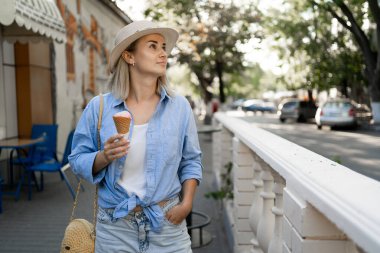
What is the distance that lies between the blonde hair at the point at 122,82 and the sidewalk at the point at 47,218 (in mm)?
2920

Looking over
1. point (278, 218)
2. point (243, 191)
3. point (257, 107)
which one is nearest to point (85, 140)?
point (278, 218)

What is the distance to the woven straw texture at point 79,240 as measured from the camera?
2.21 metres

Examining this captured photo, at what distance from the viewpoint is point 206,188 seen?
8359 millimetres

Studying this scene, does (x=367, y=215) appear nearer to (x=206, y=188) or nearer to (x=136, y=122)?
(x=136, y=122)

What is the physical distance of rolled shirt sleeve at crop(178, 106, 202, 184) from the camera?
2.26 m

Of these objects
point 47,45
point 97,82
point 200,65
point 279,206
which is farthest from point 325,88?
point 279,206

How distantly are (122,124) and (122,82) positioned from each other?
364mm

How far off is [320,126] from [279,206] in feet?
68.4

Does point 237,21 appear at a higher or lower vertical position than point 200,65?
higher

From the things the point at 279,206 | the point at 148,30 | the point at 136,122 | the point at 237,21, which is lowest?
the point at 279,206

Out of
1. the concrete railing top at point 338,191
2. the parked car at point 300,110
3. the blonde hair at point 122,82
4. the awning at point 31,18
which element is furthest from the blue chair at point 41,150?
the parked car at point 300,110

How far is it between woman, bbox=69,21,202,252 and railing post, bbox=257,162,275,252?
678mm

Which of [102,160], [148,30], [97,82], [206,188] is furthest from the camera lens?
[97,82]

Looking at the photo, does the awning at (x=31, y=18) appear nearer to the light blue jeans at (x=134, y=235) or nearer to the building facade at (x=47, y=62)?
the building facade at (x=47, y=62)
